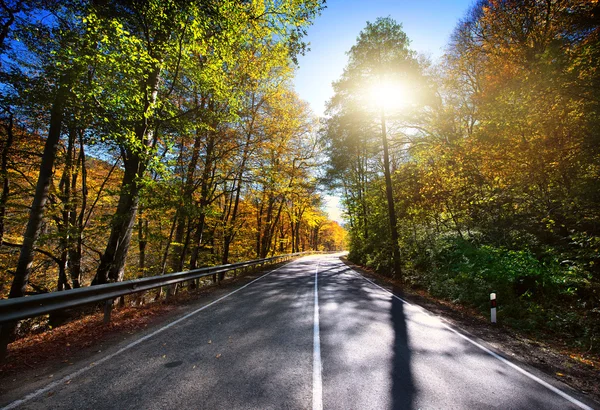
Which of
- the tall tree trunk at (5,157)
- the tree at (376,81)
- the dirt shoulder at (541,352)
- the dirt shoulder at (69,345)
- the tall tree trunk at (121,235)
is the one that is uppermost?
the tree at (376,81)

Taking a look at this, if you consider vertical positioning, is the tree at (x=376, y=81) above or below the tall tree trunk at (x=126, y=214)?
above

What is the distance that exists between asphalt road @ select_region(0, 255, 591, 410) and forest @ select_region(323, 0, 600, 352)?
11.6 feet

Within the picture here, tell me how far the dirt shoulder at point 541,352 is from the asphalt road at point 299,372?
1.50ft

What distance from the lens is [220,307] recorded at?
7.05 m

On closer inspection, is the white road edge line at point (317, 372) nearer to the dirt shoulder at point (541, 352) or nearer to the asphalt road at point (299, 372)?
the asphalt road at point (299, 372)

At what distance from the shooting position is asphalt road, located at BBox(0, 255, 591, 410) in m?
2.86

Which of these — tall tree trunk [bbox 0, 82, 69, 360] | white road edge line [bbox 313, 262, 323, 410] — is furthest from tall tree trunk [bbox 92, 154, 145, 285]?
white road edge line [bbox 313, 262, 323, 410]

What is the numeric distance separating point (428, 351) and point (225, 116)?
9102 millimetres

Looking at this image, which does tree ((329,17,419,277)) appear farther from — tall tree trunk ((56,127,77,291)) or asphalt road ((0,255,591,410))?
tall tree trunk ((56,127,77,291))

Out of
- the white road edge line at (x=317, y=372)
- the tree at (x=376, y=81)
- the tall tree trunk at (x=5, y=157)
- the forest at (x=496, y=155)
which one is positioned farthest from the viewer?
the tree at (x=376, y=81)

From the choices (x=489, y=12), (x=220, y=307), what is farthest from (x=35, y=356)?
(x=489, y=12)

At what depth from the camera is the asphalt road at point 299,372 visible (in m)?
2.86

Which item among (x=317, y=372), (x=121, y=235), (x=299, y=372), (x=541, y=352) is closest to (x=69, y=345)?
(x=121, y=235)

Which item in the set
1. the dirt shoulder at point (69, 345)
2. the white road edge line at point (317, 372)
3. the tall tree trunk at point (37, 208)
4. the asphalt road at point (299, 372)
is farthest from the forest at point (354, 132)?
the white road edge line at point (317, 372)
